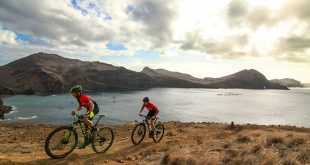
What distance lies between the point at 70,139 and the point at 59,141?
23.3 inches

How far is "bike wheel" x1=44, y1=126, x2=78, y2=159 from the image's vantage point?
1073 centimetres

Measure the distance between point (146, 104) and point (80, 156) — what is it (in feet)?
18.1

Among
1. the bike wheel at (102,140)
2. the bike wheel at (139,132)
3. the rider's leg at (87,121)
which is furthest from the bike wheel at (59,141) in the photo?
the bike wheel at (139,132)

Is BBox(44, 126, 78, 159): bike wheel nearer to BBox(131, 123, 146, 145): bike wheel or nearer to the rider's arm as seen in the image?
the rider's arm

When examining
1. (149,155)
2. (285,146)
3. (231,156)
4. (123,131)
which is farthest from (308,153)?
(123,131)

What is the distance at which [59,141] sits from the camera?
1098 cm

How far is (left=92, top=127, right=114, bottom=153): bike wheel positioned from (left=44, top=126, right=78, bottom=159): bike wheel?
1.33 m

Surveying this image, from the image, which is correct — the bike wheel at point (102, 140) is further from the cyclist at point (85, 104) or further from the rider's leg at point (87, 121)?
the cyclist at point (85, 104)

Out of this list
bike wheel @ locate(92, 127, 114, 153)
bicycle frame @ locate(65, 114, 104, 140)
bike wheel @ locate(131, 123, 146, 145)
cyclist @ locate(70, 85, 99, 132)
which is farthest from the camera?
bike wheel @ locate(131, 123, 146, 145)

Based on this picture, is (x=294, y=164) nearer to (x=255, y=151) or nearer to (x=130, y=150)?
(x=255, y=151)

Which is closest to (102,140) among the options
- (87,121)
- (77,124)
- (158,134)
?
(87,121)

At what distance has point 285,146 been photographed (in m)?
13.9

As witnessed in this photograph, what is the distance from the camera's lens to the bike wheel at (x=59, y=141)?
10.7m

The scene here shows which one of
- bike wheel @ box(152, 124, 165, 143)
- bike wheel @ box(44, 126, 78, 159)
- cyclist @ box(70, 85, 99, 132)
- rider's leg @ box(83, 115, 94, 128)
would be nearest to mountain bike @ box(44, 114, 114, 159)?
bike wheel @ box(44, 126, 78, 159)
